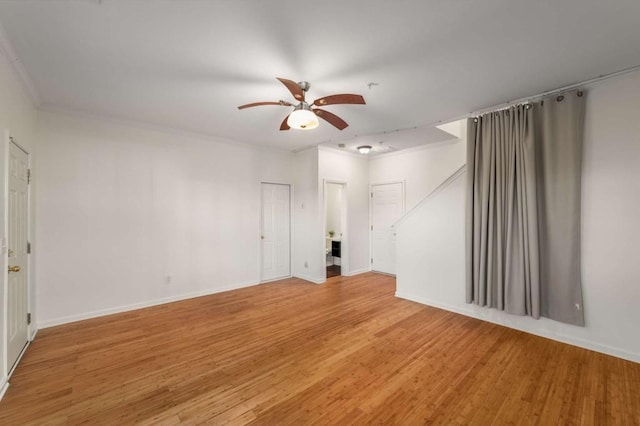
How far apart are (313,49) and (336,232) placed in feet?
18.8

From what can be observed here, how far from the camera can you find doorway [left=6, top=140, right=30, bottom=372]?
8.28ft

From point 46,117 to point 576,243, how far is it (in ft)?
21.8

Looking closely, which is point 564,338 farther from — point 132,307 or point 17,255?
point 17,255

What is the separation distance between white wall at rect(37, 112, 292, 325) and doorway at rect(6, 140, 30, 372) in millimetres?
500

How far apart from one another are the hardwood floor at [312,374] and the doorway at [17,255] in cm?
25

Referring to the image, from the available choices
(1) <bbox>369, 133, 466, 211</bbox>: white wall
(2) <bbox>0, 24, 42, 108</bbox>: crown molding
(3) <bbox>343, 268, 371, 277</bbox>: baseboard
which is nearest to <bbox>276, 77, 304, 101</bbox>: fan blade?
(2) <bbox>0, 24, 42, 108</bbox>: crown molding

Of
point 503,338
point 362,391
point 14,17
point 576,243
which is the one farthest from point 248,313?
point 576,243

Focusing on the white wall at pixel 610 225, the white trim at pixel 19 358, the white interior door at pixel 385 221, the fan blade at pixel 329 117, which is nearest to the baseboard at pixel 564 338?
the white wall at pixel 610 225

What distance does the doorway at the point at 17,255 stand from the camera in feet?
8.28

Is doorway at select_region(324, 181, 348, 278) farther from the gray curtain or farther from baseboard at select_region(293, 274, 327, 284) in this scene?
the gray curtain

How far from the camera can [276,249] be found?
5.89 metres

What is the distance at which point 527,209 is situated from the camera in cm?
317

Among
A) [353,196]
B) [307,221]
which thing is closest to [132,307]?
[307,221]

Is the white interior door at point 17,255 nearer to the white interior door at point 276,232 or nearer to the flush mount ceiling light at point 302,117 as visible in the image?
the flush mount ceiling light at point 302,117
